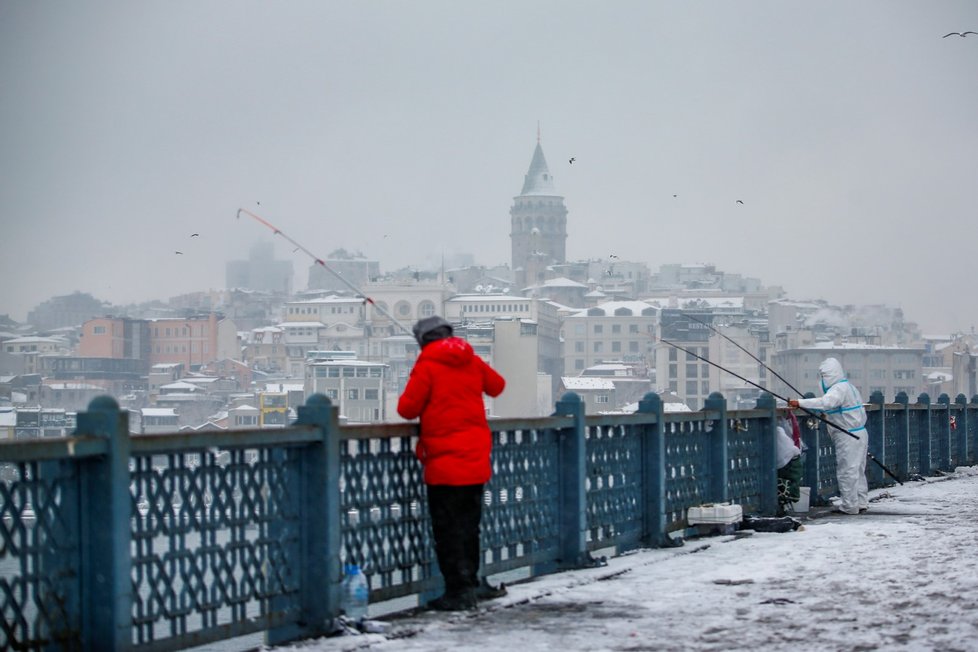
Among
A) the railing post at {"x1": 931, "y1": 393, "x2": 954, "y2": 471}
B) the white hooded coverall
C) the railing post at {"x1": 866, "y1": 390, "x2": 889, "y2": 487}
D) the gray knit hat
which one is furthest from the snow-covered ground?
the railing post at {"x1": 931, "y1": 393, "x2": 954, "y2": 471}

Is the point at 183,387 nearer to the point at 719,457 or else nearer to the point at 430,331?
the point at 719,457

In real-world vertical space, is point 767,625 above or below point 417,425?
below

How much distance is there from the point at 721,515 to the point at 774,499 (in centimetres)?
187

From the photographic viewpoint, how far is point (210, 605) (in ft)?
20.3

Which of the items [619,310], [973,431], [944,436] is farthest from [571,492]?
[619,310]

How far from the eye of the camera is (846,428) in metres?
14.1

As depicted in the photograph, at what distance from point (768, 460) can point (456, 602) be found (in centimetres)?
630

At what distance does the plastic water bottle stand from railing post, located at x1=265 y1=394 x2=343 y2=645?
66 mm

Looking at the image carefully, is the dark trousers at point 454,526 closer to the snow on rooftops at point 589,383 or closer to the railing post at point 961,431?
the railing post at point 961,431

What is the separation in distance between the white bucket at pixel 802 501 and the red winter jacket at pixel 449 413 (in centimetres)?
694

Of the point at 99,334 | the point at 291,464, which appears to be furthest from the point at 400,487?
the point at 99,334

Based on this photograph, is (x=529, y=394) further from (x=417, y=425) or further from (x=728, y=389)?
(x=417, y=425)

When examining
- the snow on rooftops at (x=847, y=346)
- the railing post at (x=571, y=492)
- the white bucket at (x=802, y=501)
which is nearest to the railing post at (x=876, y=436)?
the white bucket at (x=802, y=501)

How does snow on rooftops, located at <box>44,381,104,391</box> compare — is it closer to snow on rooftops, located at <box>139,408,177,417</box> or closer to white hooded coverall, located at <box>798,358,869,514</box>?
snow on rooftops, located at <box>139,408,177,417</box>
